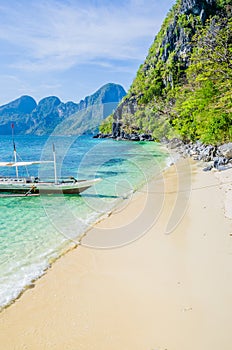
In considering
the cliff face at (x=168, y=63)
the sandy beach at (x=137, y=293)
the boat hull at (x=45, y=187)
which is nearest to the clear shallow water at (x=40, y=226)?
the boat hull at (x=45, y=187)

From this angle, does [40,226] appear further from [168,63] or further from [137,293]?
[168,63]

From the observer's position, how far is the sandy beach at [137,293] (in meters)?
5.06

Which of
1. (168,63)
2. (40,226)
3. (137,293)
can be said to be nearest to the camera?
(137,293)

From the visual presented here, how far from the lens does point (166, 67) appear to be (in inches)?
3460

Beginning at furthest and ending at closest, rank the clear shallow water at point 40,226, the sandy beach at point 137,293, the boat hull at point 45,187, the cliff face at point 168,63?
the cliff face at point 168,63 → the boat hull at point 45,187 → the clear shallow water at point 40,226 → the sandy beach at point 137,293

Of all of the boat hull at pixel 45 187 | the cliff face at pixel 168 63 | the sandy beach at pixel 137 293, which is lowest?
the sandy beach at pixel 137 293

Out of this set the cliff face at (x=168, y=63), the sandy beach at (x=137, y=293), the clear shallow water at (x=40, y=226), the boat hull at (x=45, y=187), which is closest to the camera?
the sandy beach at (x=137, y=293)

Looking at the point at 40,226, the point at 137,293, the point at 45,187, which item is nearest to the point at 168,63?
the point at 45,187

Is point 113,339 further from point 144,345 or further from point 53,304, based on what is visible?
point 53,304

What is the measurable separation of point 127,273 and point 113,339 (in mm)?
2365

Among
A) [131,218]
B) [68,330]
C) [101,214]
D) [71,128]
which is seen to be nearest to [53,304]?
[68,330]

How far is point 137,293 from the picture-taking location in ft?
20.9

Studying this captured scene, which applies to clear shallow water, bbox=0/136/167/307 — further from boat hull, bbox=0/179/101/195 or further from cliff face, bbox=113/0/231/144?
cliff face, bbox=113/0/231/144

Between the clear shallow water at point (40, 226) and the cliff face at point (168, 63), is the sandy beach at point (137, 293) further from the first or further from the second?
the cliff face at point (168, 63)
